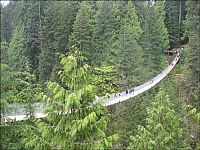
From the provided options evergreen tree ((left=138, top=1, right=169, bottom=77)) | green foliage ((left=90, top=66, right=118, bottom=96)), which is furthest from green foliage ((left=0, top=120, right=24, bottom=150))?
evergreen tree ((left=138, top=1, right=169, bottom=77))

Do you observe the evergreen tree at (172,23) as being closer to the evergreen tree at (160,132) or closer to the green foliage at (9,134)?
the evergreen tree at (160,132)

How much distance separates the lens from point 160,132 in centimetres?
2267

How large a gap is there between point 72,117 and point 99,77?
447cm

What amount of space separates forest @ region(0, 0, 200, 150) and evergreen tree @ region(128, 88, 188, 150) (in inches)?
2.4

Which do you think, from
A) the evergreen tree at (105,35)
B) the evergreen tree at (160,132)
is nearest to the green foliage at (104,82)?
the evergreen tree at (105,35)

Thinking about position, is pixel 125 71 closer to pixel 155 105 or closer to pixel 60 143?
pixel 155 105

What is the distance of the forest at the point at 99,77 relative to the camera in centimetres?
978

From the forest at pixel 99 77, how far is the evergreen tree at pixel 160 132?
2.4 inches

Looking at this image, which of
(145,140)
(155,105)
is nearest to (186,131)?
(155,105)

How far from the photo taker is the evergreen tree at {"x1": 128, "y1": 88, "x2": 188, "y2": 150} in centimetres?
2261

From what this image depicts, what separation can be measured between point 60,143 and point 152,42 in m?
37.0

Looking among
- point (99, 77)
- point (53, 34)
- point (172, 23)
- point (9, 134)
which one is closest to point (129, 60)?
point (53, 34)

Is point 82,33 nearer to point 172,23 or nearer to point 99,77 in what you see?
point 172,23

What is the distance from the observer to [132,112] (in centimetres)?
3031
